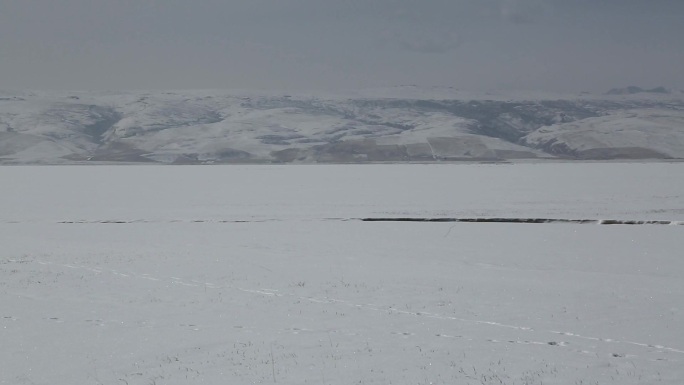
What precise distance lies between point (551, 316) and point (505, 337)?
244 cm

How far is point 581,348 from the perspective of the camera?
1352 centimetres

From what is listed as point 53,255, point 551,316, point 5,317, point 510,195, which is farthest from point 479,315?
point 510,195

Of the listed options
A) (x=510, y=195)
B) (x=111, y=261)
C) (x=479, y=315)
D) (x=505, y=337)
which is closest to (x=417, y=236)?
(x=111, y=261)

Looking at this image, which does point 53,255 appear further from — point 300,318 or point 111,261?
point 300,318

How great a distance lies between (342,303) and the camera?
18641 millimetres

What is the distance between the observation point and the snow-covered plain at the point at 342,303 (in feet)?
41.8

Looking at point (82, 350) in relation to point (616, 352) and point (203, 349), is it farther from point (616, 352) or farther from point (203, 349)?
point (616, 352)

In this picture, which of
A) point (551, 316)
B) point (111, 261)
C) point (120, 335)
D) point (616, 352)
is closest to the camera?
point (616, 352)

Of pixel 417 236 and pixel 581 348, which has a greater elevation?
pixel 581 348

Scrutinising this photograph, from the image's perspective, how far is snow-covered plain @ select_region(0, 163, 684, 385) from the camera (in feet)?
41.8

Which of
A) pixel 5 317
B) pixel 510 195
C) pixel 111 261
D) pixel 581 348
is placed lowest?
pixel 510 195

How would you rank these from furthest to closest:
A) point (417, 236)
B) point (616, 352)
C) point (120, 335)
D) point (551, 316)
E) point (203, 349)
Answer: point (417, 236), point (551, 316), point (120, 335), point (203, 349), point (616, 352)

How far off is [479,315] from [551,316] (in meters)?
1.54

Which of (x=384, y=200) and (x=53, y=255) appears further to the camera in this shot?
(x=384, y=200)
